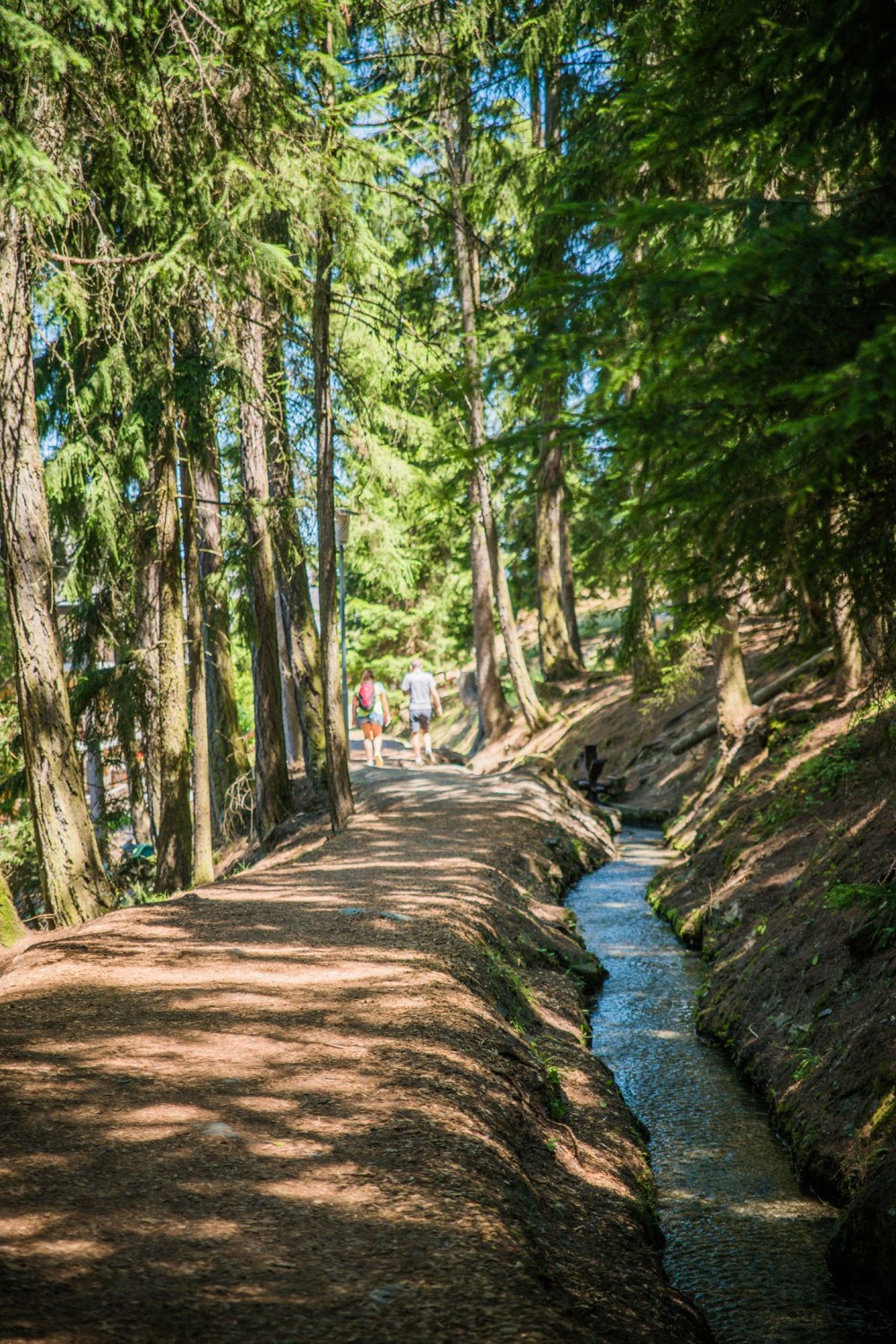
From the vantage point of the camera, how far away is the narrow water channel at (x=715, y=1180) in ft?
14.1

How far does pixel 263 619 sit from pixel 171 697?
90.3 inches

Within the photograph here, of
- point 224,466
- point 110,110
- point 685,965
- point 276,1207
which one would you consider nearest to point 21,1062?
point 276,1207

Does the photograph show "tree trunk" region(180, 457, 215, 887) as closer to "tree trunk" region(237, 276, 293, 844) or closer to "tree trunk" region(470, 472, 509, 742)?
"tree trunk" region(237, 276, 293, 844)

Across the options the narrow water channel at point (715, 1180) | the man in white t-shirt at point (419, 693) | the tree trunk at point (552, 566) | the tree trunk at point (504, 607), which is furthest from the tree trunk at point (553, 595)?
the narrow water channel at point (715, 1180)

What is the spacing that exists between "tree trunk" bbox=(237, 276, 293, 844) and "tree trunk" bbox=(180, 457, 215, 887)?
33.3 inches

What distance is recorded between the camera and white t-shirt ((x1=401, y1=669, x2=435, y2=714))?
18.7 m

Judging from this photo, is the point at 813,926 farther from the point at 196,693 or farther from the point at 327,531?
the point at 196,693

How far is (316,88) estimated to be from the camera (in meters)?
10.4

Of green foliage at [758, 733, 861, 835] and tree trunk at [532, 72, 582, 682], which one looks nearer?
green foliage at [758, 733, 861, 835]

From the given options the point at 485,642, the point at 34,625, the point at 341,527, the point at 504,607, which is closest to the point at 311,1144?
the point at 34,625

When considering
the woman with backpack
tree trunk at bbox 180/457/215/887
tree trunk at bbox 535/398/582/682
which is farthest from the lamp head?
tree trunk at bbox 535/398/582/682

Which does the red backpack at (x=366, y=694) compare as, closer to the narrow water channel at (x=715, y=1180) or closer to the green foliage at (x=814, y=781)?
the green foliage at (x=814, y=781)

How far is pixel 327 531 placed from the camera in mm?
11969

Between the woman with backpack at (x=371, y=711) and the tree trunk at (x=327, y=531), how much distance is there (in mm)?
5396
